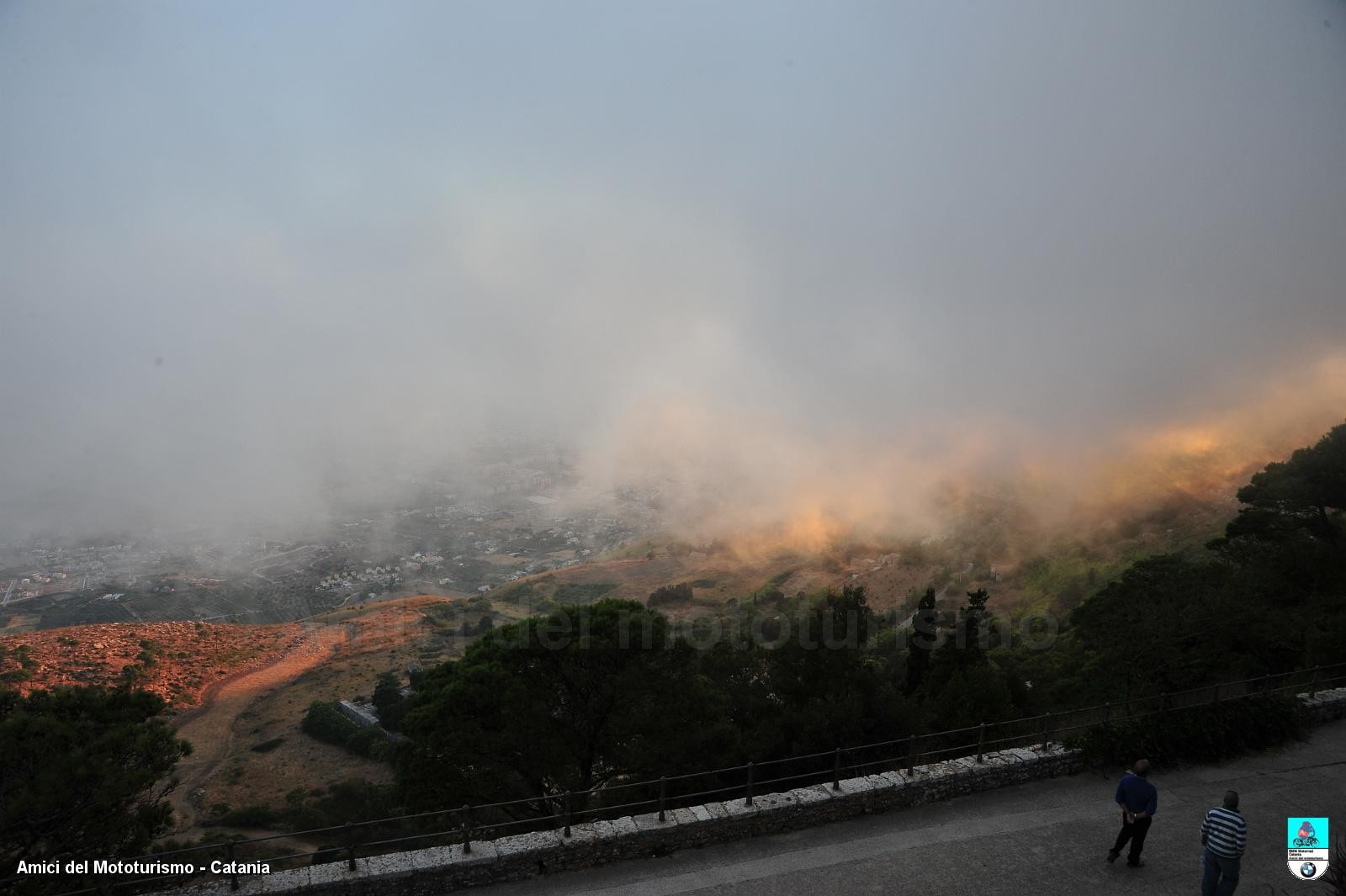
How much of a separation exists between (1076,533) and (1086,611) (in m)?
44.7

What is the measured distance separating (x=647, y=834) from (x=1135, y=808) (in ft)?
18.6

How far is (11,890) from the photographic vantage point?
8172mm

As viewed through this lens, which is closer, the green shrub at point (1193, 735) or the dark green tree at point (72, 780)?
the dark green tree at point (72, 780)

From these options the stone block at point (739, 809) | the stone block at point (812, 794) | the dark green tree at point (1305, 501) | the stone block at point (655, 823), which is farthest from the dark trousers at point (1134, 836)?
the dark green tree at point (1305, 501)

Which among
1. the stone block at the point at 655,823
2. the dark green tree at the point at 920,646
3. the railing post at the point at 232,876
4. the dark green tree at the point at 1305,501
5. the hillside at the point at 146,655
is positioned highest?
the dark green tree at the point at 1305,501

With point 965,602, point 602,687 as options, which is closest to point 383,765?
point 602,687

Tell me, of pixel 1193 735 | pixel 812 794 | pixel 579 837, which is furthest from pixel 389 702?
pixel 1193 735

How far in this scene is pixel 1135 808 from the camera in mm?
7867

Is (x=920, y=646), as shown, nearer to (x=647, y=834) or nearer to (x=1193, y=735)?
(x=1193, y=735)

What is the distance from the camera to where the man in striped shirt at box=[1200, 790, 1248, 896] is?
22.3 feet

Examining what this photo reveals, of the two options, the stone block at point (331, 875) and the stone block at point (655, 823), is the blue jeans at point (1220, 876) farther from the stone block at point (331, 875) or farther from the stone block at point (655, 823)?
the stone block at point (331, 875)

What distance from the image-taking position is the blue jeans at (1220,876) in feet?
22.4

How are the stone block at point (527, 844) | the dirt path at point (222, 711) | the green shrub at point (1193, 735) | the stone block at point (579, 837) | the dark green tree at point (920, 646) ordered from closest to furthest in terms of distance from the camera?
the stone block at point (527, 844)
the stone block at point (579, 837)
the green shrub at point (1193, 735)
the dark green tree at point (920, 646)
the dirt path at point (222, 711)

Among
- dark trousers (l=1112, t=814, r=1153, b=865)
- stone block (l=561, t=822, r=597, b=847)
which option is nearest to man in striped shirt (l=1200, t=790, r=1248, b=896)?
dark trousers (l=1112, t=814, r=1153, b=865)
